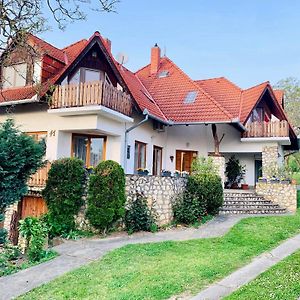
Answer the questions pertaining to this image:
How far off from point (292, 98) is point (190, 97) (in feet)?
70.0

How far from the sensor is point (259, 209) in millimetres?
14969

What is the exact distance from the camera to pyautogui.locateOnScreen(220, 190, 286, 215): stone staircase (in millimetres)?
14587

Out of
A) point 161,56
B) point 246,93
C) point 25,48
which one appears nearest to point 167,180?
point 25,48

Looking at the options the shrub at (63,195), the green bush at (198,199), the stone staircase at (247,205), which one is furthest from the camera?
the stone staircase at (247,205)

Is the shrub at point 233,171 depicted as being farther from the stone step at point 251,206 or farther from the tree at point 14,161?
the tree at point 14,161

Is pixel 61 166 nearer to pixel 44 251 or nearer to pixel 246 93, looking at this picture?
pixel 44 251

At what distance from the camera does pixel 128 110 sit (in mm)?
13867

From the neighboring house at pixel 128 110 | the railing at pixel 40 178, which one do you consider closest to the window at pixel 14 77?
the neighboring house at pixel 128 110

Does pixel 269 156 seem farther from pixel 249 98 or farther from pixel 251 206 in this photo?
pixel 251 206

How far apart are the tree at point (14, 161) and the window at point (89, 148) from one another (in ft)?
17.1

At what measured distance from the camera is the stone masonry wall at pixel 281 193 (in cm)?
1564

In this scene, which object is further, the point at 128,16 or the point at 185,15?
the point at 185,15

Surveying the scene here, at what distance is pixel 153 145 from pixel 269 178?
20.5 feet

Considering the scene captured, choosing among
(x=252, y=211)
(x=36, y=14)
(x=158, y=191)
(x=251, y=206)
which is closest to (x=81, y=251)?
(x=158, y=191)
